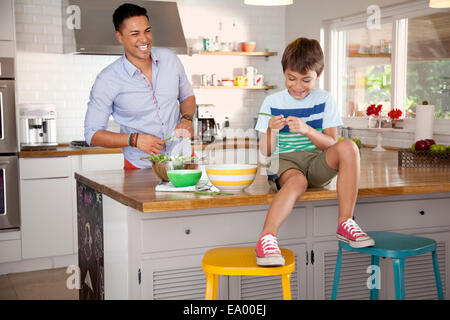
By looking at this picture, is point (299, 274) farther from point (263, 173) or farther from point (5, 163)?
point (5, 163)

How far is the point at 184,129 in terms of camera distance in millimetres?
2832

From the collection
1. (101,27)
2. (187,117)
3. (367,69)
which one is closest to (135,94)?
(187,117)

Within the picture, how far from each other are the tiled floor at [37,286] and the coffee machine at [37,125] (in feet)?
3.46

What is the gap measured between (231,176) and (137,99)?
1.04 meters

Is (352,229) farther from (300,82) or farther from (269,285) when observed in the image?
(300,82)

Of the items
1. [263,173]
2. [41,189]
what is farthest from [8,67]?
[263,173]

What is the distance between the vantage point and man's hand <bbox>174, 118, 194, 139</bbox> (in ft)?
9.20

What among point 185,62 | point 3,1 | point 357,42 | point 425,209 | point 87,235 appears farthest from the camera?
point 185,62

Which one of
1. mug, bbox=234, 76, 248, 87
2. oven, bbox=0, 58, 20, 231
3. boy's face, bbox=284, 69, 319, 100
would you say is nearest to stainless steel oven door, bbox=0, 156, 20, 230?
oven, bbox=0, 58, 20, 231

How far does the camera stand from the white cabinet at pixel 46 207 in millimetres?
4781

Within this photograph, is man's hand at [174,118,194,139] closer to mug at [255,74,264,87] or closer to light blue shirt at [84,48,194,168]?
light blue shirt at [84,48,194,168]

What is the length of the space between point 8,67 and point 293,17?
2987 mm

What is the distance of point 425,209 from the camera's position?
9.28 ft

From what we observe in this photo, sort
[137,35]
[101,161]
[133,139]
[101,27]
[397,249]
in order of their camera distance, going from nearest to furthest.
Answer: [397,249] → [133,139] → [137,35] → [101,161] → [101,27]
